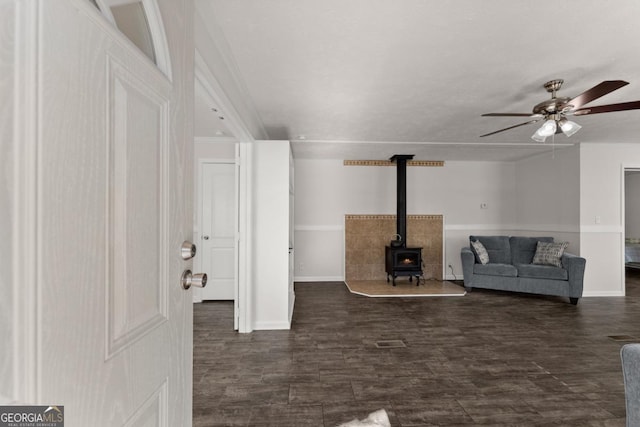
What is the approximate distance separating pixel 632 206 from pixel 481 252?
5.21 metres

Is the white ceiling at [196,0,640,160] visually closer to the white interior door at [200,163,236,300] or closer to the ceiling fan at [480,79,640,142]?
the ceiling fan at [480,79,640,142]

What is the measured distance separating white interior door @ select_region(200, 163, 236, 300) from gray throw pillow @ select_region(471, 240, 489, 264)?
162 inches

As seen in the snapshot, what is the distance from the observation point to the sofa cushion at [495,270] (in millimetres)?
4941

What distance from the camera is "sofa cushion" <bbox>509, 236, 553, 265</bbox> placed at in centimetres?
520

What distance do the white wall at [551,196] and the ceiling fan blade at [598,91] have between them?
10.4ft

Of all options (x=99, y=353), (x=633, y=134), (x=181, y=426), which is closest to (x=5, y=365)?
(x=99, y=353)

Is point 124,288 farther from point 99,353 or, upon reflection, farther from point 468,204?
point 468,204

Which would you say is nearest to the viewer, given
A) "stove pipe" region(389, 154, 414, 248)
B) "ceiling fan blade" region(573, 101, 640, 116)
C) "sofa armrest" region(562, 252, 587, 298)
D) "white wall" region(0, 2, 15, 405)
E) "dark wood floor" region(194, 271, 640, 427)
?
"white wall" region(0, 2, 15, 405)

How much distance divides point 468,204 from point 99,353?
674cm

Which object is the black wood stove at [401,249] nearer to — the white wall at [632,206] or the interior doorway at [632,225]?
the interior doorway at [632,225]

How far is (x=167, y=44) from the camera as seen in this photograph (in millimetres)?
884

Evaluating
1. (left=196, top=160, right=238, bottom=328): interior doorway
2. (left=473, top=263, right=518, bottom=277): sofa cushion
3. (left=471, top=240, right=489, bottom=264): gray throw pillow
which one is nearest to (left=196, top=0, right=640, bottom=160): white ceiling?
(left=196, top=160, right=238, bottom=328): interior doorway

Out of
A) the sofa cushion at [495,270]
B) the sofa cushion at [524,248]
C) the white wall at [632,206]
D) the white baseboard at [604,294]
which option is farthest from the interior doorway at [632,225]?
the sofa cushion at [495,270]

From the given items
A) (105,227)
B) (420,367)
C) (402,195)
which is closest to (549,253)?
(402,195)
